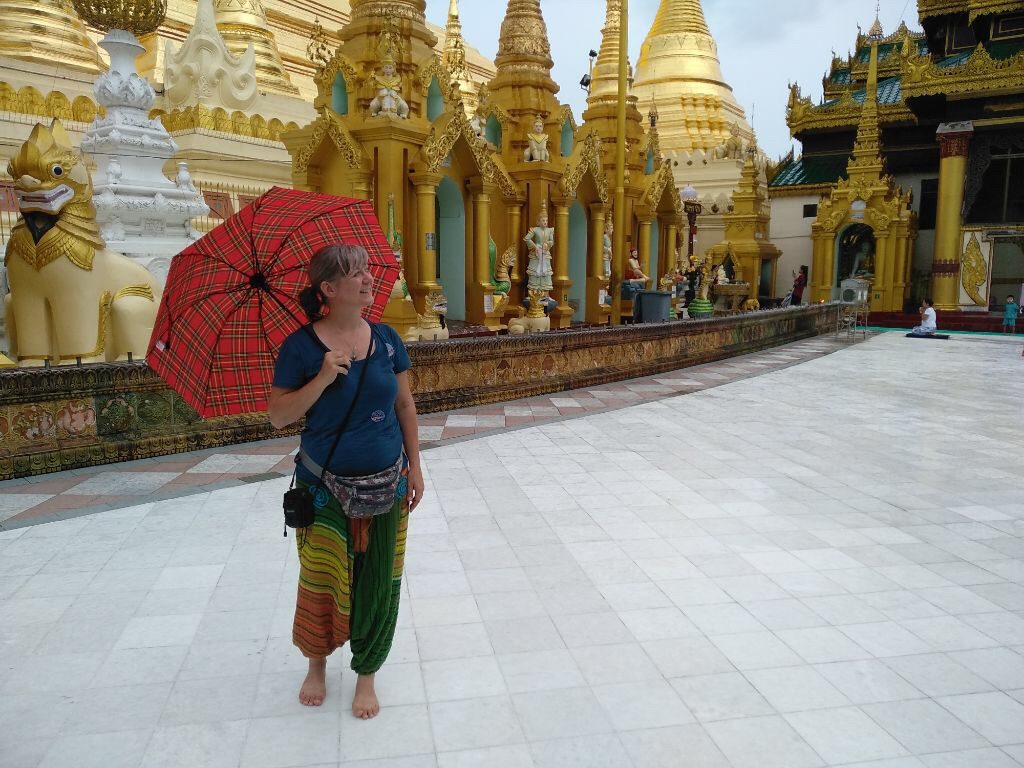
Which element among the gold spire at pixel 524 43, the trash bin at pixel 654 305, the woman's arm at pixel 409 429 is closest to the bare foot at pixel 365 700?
the woman's arm at pixel 409 429

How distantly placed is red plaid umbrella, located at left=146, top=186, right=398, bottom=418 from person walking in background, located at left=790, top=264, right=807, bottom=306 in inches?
984

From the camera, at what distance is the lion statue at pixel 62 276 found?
6473 mm

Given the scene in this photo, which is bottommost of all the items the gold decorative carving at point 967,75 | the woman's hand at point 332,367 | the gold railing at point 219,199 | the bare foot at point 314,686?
the bare foot at point 314,686

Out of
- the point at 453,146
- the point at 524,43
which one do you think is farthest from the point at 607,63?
the point at 453,146

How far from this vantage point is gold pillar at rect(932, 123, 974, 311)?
24.1 metres

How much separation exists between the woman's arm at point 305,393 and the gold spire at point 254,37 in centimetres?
1926

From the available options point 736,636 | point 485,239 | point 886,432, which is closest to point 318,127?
point 485,239

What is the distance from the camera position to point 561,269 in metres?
14.9

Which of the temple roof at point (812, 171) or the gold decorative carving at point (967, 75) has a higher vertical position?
the gold decorative carving at point (967, 75)

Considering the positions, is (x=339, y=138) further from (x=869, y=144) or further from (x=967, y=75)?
(x=869, y=144)

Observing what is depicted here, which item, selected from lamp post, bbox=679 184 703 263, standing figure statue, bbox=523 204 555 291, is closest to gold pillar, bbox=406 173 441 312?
standing figure statue, bbox=523 204 555 291

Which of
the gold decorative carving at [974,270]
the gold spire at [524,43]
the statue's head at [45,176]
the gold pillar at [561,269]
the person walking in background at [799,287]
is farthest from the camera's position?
the person walking in background at [799,287]

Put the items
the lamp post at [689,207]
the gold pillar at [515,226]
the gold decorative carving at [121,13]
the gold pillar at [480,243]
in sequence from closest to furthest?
the gold decorative carving at [121,13], the gold pillar at [480,243], the gold pillar at [515,226], the lamp post at [689,207]

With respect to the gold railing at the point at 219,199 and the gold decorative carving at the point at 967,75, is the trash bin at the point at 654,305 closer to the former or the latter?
the gold railing at the point at 219,199
